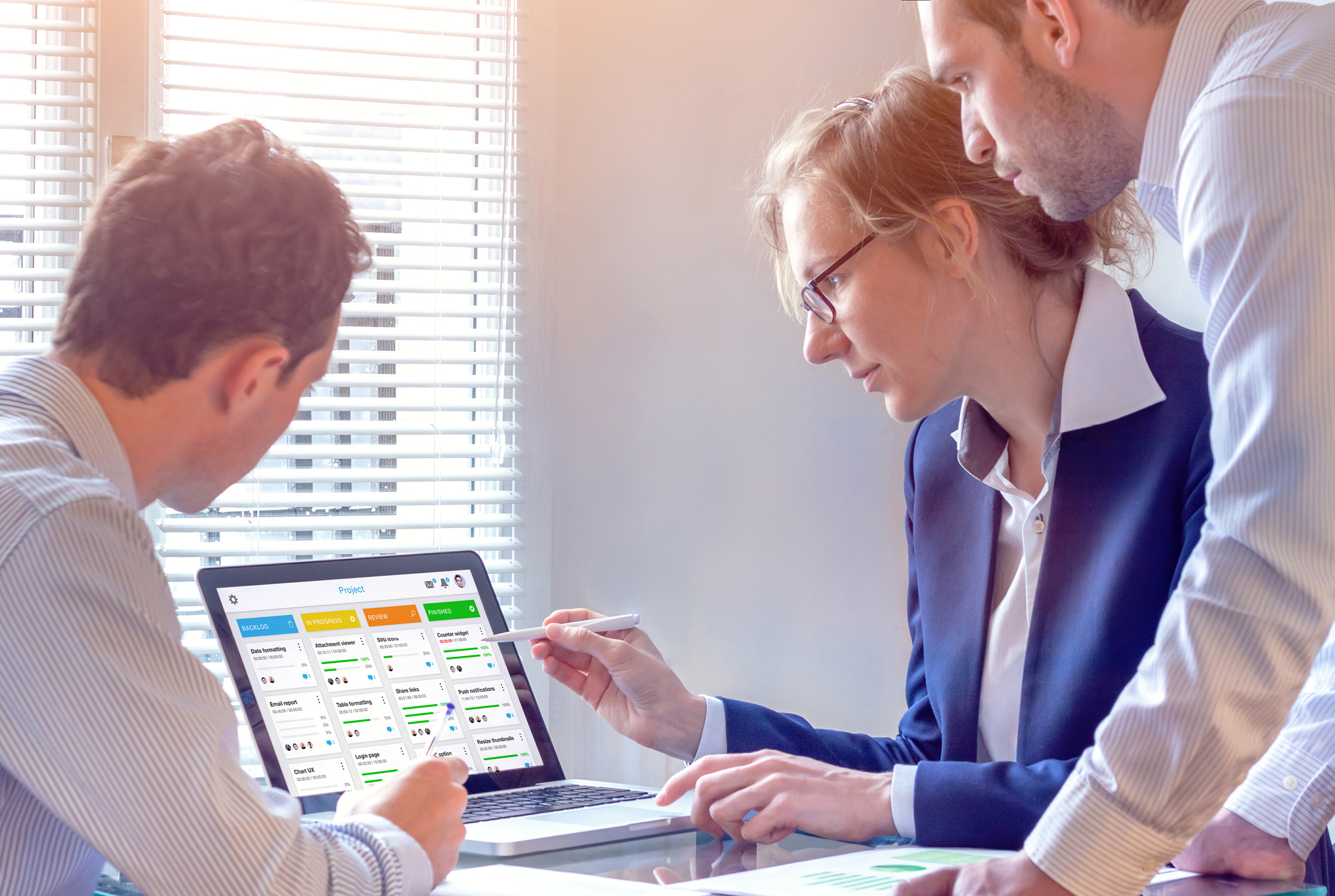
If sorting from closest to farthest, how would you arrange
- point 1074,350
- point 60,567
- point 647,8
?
point 60,567 < point 1074,350 < point 647,8

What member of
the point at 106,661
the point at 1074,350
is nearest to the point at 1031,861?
the point at 106,661

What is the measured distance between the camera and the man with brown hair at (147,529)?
794 mm

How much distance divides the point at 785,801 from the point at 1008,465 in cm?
60

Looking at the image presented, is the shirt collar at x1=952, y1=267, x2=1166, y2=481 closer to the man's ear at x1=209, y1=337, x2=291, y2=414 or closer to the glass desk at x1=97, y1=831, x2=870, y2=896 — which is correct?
the glass desk at x1=97, y1=831, x2=870, y2=896

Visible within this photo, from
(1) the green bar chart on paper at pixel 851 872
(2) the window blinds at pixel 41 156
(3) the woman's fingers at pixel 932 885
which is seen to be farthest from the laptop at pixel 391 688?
(2) the window blinds at pixel 41 156

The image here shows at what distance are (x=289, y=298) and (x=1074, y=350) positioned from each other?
3.14 feet

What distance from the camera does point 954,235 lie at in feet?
5.10

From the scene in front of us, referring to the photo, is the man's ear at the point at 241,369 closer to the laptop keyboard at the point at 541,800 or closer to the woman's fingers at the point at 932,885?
the laptop keyboard at the point at 541,800

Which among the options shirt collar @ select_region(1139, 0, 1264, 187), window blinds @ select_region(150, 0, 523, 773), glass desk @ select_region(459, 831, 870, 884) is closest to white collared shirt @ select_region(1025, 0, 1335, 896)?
shirt collar @ select_region(1139, 0, 1264, 187)

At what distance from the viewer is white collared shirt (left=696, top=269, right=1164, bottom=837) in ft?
4.85

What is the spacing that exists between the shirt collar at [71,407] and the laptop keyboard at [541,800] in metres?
0.57

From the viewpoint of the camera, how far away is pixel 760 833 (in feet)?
4.13

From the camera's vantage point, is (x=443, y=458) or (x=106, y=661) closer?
(x=106, y=661)

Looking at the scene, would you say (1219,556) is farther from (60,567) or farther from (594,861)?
(60,567)
